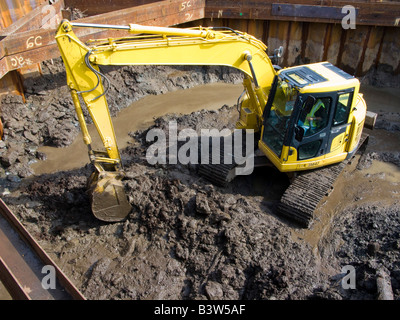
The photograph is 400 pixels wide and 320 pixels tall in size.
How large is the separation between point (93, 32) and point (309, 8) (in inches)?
256

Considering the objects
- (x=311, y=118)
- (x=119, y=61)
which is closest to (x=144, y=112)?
(x=119, y=61)

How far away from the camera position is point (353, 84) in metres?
6.50

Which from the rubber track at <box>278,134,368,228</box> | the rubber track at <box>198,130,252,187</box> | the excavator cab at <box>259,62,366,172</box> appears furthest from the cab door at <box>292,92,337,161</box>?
the rubber track at <box>198,130,252,187</box>

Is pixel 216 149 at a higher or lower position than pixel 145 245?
higher

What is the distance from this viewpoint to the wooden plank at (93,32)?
8.84 m

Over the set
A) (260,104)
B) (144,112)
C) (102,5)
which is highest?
(102,5)

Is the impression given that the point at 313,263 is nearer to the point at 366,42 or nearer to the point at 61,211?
the point at 61,211

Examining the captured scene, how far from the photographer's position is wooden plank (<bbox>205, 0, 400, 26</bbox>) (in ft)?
37.0

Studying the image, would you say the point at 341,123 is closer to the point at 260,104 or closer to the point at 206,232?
the point at 260,104

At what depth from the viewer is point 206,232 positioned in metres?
6.51

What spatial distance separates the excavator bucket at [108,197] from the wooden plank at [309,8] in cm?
776
